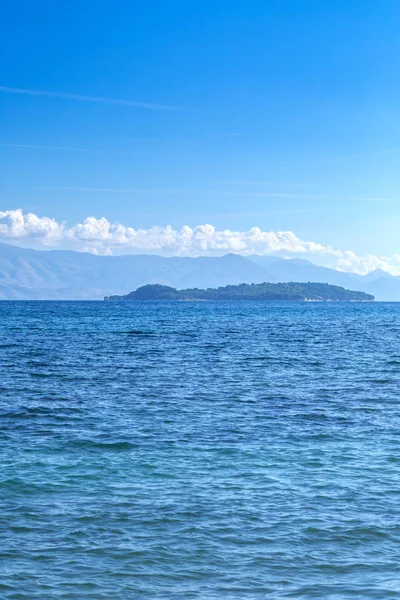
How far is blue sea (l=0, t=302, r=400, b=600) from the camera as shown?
517 inches

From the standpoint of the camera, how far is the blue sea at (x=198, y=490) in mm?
13125

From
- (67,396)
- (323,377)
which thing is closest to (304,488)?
(67,396)

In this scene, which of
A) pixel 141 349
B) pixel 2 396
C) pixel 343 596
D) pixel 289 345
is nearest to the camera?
pixel 343 596

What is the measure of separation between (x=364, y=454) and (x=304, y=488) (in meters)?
4.71

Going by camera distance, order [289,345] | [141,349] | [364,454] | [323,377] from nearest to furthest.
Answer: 1. [364,454]
2. [323,377]
3. [141,349]
4. [289,345]

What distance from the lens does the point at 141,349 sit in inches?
2552

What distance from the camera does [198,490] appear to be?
18188mm

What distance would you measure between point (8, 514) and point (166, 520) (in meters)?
3.73

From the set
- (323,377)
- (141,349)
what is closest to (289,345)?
(141,349)

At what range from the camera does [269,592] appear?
12.5 m

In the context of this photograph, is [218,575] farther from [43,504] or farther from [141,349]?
[141,349]

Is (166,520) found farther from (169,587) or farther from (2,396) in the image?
(2,396)

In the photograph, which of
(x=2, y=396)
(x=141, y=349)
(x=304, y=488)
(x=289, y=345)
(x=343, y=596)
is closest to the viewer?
(x=343, y=596)

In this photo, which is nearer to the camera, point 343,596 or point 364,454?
point 343,596
